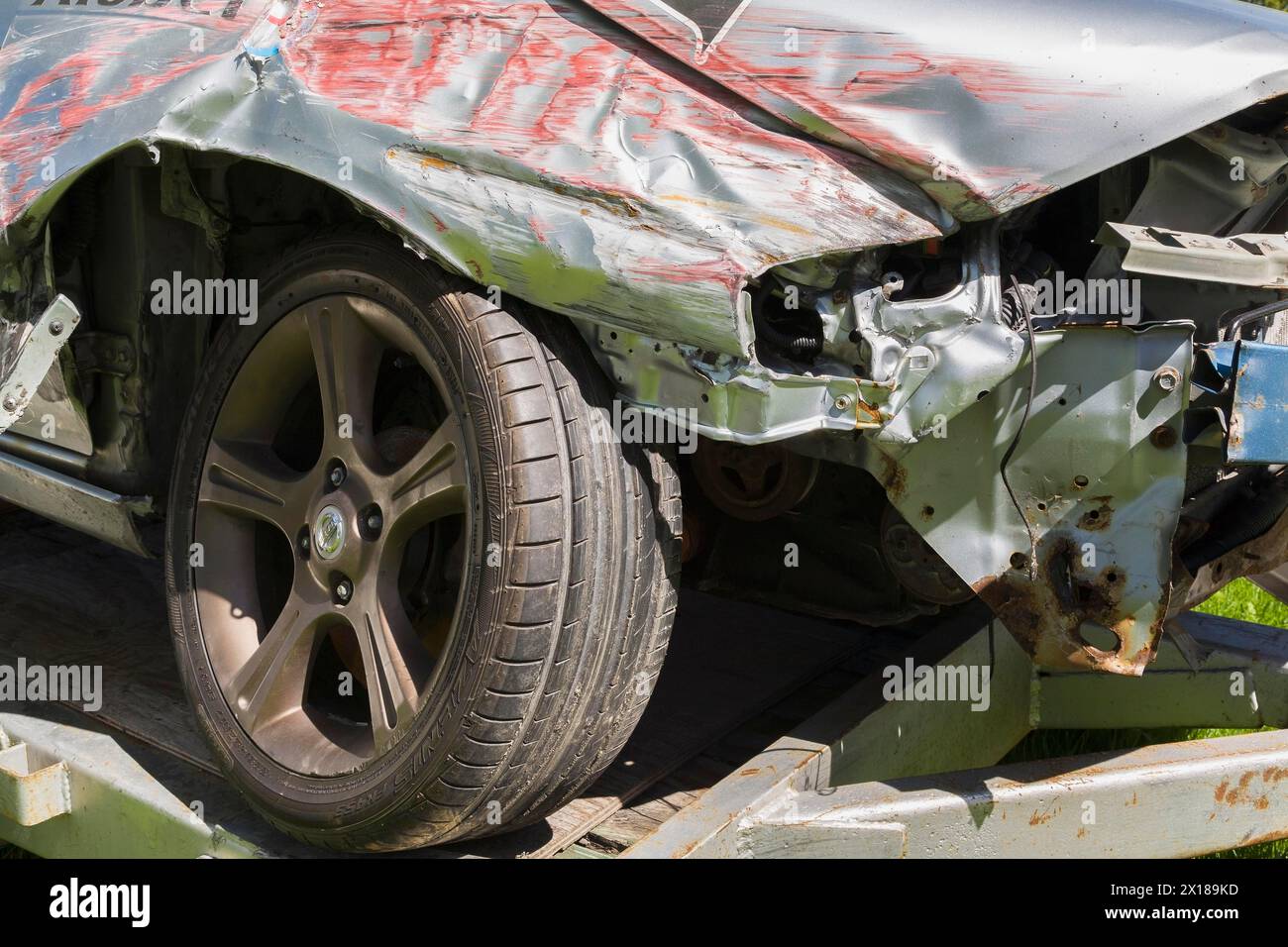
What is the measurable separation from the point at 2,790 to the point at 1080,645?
207 cm

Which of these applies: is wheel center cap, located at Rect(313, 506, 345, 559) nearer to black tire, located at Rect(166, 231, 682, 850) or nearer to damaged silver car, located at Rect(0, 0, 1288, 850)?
damaged silver car, located at Rect(0, 0, 1288, 850)

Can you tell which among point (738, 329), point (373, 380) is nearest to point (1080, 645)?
point (738, 329)

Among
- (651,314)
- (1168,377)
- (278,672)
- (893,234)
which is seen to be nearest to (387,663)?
(278,672)

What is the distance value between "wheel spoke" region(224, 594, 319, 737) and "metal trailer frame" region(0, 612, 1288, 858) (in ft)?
0.73

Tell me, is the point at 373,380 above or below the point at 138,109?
below

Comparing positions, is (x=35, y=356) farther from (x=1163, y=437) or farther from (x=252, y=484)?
(x=1163, y=437)

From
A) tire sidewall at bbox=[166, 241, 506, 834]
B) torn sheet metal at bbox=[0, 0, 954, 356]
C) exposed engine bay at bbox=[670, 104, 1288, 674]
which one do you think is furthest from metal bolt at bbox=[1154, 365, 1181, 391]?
tire sidewall at bbox=[166, 241, 506, 834]

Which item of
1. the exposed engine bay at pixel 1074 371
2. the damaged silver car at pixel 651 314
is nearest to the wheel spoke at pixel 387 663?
the damaged silver car at pixel 651 314

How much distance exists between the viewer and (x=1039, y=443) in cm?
214

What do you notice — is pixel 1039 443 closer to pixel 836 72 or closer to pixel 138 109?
pixel 836 72

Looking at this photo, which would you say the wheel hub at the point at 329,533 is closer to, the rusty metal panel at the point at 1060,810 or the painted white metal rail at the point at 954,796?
the painted white metal rail at the point at 954,796

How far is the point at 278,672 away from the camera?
2.58 metres

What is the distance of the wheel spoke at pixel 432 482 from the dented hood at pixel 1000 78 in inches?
29.7

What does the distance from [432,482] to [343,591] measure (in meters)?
0.31
